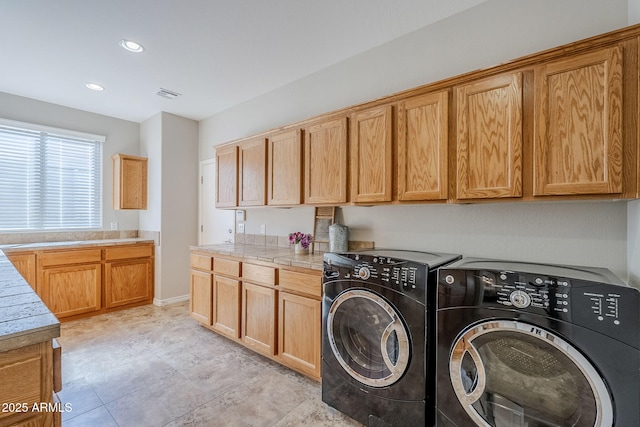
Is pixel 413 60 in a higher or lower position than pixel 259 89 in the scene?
lower

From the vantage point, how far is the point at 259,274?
269 centimetres

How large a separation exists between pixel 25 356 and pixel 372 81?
2.76 metres

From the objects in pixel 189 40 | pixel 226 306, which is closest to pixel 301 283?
pixel 226 306

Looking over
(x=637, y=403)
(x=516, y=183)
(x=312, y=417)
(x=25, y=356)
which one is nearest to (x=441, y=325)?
(x=637, y=403)

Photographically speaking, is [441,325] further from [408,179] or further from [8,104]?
[8,104]

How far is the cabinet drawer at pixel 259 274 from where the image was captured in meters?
2.58

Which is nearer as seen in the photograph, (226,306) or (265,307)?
(265,307)

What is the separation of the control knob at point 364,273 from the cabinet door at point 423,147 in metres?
0.58

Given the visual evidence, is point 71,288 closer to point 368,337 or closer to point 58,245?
point 58,245

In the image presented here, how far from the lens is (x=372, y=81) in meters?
2.65

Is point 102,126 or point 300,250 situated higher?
point 102,126

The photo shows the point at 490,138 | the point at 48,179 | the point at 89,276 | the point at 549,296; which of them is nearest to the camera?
the point at 549,296

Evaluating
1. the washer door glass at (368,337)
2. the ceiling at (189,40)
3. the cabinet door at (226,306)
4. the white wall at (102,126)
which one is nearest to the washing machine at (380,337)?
the washer door glass at (368,337)

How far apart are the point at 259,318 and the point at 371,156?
5.70ft
